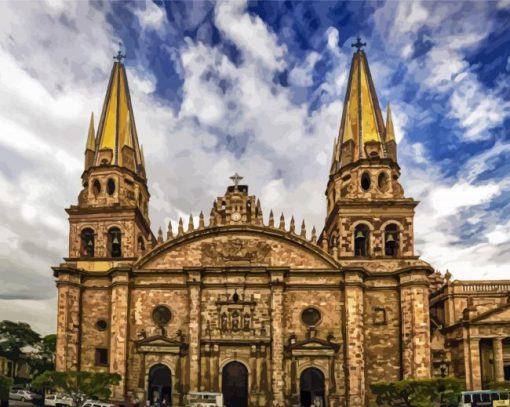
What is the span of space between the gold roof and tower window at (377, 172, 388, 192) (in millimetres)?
1623

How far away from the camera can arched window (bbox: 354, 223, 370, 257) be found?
157ft

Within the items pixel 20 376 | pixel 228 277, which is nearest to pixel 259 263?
pixel 228 277

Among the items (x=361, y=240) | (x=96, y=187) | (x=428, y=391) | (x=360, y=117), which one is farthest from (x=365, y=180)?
(x=96, y=187)

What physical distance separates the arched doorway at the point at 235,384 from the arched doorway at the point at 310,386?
4.02 metres

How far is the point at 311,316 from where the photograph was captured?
45219 millimetres

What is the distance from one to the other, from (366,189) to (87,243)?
22838 mm

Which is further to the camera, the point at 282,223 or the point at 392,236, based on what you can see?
the point at 392,236

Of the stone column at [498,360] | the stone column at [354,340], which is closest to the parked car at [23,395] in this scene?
the stone column at [354,340]

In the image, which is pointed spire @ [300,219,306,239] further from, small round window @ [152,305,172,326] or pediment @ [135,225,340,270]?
small round window @ [152,305,172,326]

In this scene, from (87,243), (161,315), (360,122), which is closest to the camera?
(161,315)

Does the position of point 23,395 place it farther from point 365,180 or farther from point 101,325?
point 365,180

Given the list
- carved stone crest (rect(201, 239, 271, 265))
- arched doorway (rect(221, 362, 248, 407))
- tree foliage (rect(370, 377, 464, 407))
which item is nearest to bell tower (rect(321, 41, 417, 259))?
carved stone crest (rect(201, 239, 271, 265))

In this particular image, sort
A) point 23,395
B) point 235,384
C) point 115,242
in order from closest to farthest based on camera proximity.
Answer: point 235,384
point 115,242
point 23,395

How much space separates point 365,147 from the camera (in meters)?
50.0
